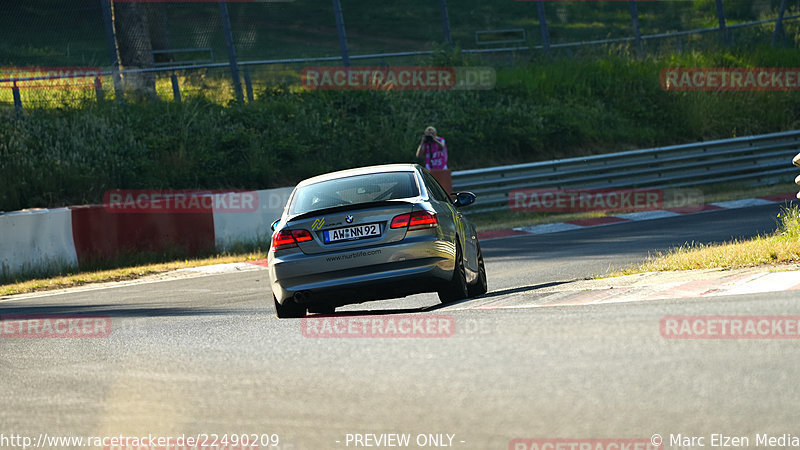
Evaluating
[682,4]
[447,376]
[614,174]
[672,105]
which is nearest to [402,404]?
[447,376]

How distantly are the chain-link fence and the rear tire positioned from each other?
43.1ft

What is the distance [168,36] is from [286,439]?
19.4 meters

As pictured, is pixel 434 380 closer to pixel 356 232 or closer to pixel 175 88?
pixel 356 232

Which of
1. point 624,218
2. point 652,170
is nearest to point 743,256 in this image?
point 624,218

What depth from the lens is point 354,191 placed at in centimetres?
1014

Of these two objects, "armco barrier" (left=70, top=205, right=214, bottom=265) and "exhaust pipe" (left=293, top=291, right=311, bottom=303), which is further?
"armco barrier" (left=70, top=205, right=214, bottom=265)

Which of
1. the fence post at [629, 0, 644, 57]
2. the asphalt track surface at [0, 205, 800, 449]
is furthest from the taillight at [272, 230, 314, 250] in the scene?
the fence post at [629, 0, 644, 57]

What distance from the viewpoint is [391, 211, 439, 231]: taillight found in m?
9.62

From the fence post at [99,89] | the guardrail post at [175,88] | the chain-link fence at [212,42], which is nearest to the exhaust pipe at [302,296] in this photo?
the chain-link fence at [212,42]

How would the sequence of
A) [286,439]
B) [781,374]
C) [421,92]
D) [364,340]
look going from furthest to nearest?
[421,92], [364,340], [781,374], [286,439]

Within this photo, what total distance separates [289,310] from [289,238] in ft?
2.17

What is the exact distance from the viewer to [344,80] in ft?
85.8

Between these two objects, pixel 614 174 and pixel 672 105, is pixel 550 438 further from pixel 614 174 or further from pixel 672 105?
pixel 672 105

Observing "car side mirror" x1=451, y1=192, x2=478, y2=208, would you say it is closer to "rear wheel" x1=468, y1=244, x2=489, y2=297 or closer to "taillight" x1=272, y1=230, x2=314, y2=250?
"rear wheel" x1=468, y1=244, x2=489, y2=297
